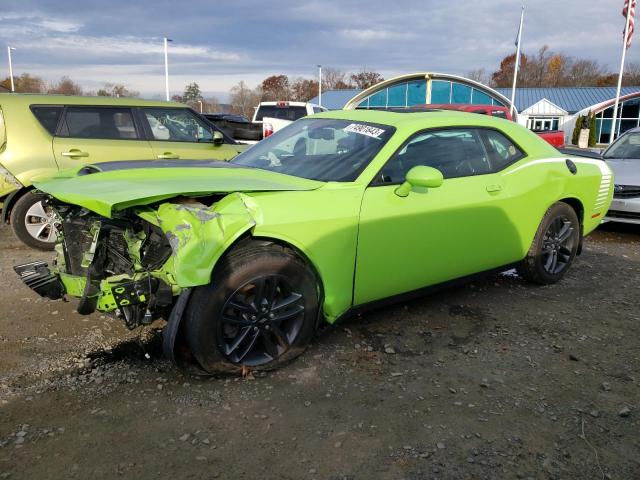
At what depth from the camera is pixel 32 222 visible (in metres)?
5.88

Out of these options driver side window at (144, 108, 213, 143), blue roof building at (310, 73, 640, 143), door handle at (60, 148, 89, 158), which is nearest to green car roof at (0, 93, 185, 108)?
driver side window at (144, 108, 213, 143)

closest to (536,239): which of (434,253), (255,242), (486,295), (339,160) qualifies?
(486,295)

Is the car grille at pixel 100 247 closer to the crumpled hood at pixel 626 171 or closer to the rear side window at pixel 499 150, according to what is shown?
the rear side window at pixel 499 150

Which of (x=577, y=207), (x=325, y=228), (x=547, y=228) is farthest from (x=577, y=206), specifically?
(x=325, y=228)

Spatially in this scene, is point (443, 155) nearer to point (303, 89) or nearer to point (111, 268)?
point (111, 268)

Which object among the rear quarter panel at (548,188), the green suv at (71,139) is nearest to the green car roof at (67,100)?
the green suv at (71,139)

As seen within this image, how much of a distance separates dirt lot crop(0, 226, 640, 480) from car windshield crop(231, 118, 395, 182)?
48.2 inches

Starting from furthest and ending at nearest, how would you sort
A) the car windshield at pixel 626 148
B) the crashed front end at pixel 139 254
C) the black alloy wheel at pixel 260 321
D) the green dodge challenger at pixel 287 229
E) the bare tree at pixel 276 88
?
1. the bare tree at pixel 276 88
2. the car windshield at pixel 626 148
3. the black alloy wheel at pixel 260 321
4. the green dodge challenger at pixel 287 229
5. the crashed front end at pixel 139 254

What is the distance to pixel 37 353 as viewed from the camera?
11.2 ft

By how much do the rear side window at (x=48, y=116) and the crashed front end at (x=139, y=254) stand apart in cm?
319

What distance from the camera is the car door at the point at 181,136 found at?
664 centimetres

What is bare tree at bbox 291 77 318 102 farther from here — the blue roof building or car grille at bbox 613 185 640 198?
car grille at bbox 613 185 640 198

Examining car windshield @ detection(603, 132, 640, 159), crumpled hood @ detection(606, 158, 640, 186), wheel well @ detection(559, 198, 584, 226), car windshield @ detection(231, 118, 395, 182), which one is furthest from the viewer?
car windshield @ detection(603, 132, 640, 159)

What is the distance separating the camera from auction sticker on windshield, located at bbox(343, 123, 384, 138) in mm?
3727
